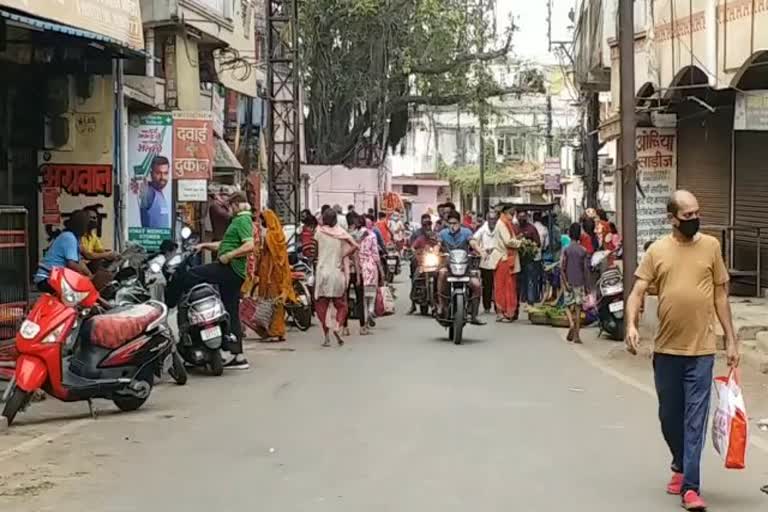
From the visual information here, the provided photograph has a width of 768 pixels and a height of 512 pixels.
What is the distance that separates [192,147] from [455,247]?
417 centimetres

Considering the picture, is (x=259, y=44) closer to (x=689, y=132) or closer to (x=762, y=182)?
(x=689, y=132)

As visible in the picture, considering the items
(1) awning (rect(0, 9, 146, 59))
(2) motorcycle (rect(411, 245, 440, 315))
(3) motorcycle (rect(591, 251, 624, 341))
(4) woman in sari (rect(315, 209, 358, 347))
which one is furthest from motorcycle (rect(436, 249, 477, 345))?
(1) awning (rect(0, 9, 146, 59))

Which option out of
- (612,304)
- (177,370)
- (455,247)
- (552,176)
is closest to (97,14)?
(177,370)

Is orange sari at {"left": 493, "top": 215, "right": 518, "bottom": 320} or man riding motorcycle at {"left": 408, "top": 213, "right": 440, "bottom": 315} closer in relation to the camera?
orange sari at {"left": 493, "top": 215, "right": 518, "bottom": 320}

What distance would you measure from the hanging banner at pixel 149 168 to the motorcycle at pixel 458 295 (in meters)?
4.23

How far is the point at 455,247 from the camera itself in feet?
56.9

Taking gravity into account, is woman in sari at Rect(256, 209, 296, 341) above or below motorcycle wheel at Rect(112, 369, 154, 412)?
above

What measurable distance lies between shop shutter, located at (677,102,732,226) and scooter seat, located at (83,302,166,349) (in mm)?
11405

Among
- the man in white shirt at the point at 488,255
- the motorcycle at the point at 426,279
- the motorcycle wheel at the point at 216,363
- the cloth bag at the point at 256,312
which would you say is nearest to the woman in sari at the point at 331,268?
the cloth bag at the point at 256,312

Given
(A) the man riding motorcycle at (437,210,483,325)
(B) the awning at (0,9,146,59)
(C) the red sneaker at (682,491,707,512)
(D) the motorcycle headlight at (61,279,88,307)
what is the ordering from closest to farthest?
(C) the red sneaker at (682,491,707,512), (D) the motorcycle headlight at (61,279,88,307), (B) the awning at (0,9,146,59), (A) the man riding motorcycle at (437,210,483,325)

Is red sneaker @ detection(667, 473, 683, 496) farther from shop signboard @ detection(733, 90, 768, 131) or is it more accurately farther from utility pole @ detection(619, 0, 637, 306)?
shop signboard @ detection(733, 90, 768, 131)

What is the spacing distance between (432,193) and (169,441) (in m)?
66.9

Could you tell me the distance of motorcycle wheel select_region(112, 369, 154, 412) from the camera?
9.78 metres

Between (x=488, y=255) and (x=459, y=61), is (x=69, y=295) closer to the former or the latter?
(x=488, y=255)
